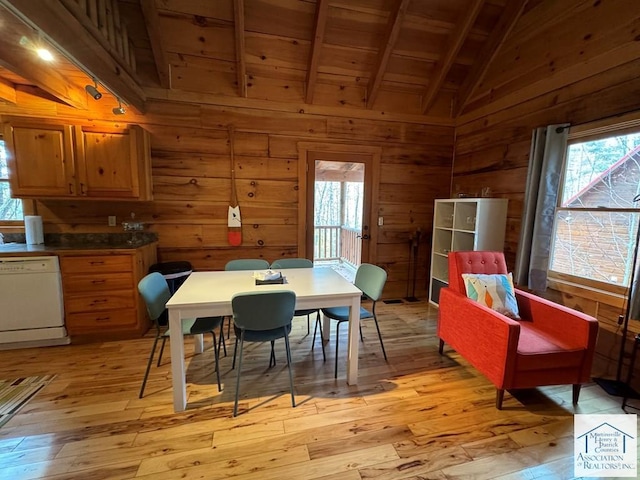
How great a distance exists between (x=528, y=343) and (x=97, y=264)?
359 cm

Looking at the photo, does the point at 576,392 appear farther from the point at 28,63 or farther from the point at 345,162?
the point at 28,63

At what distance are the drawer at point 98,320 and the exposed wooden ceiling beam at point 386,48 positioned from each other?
12.0ft

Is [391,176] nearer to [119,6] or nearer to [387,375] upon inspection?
[387,375]

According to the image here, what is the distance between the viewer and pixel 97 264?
8.91 feet

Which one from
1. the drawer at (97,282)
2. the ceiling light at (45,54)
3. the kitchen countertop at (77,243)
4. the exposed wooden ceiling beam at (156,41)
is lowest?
the drawer at (97,282)

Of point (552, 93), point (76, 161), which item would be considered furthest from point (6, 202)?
point (552, 93)

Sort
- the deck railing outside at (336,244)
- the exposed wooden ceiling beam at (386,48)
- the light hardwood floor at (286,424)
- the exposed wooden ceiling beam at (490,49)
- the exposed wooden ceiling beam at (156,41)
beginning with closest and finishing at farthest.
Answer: the light hardwood floor at (286,424) < the exposed wooden ceiling beam at (156,41) < the exposed wooden ceiling beam at (386,48) < the exposed wooden ceiling beam at (490,49) < the deck railing outside at (336,244)

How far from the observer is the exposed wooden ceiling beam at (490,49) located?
2963mm

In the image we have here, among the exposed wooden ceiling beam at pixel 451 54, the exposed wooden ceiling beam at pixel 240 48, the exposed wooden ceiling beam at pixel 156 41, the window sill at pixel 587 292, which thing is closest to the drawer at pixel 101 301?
the exposed wooden ceiling beam at pixel 156 41

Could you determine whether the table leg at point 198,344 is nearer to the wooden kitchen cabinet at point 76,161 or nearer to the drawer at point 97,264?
the drawer at point 97,264

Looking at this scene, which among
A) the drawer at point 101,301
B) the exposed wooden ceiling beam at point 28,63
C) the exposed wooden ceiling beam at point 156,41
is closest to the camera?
the exposed wooden ceiling beam at point 28,63

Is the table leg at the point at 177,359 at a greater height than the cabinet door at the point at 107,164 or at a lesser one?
lesser

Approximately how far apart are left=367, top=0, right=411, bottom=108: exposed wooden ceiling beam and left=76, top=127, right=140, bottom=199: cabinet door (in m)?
2.75

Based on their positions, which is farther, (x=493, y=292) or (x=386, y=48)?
(x=386, y=48)
